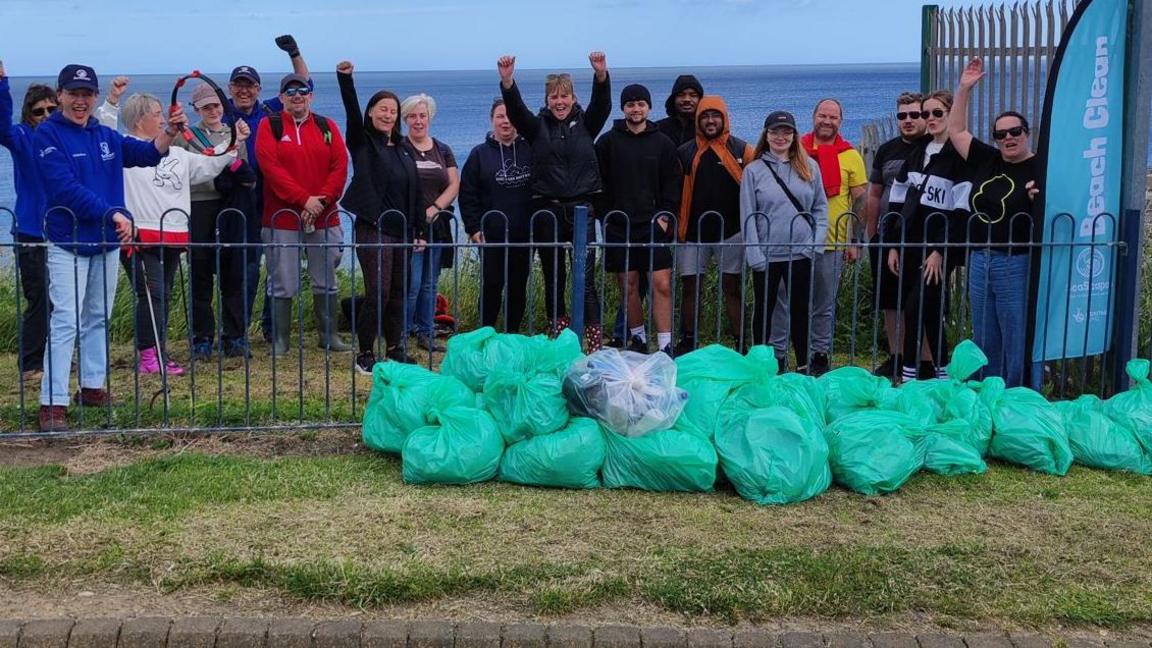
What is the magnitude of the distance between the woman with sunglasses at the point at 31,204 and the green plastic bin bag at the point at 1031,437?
4979 millimetres

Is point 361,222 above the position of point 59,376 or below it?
above

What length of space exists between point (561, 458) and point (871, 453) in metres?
1.49

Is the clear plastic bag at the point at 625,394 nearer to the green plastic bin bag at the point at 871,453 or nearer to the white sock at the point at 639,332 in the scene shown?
the green plastic bin bag at the point at 871,453

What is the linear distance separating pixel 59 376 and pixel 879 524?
4424mm

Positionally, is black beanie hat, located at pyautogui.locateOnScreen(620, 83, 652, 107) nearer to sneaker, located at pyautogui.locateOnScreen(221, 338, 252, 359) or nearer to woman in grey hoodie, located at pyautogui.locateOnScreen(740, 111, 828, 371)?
woman in grey hoodie, located at pyautogui.locateOnScreen(740, 111, 828, 371)

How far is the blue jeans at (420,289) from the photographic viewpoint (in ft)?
33.2

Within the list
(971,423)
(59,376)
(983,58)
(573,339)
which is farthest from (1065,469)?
(59,376)

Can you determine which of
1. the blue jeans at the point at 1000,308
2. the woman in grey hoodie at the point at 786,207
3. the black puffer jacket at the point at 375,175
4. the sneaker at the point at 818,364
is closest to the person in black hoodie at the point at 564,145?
the black puffer jacket at the point at 375,175

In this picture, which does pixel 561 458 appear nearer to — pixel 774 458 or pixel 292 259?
pixel 774 458

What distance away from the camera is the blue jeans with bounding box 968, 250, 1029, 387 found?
27.6ft

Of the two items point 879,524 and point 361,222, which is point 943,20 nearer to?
point 361,222

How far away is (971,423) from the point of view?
7.25 metres

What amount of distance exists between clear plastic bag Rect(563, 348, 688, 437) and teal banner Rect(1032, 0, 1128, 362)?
270cm

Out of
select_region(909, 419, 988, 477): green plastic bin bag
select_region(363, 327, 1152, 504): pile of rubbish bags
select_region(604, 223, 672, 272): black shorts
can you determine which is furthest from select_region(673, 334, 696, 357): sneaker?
select_region(909, 419, 988, 477): green plastic bin bag
